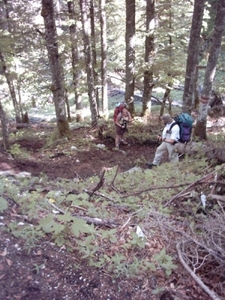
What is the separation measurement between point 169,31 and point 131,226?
11169 mm

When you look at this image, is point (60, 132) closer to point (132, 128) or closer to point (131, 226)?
point (132, 128)

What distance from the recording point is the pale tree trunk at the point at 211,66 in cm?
793

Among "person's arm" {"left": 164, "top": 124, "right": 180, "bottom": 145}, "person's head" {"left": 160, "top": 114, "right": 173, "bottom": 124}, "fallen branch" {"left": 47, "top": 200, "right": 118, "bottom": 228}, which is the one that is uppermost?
"fallen branch" {"left": 47, "top": 200, "right": 118, "bottom": 228}

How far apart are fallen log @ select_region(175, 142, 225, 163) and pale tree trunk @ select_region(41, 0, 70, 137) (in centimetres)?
524

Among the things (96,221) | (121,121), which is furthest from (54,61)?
(96,221)

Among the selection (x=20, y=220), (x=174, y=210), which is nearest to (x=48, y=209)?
(x=20, y=220)

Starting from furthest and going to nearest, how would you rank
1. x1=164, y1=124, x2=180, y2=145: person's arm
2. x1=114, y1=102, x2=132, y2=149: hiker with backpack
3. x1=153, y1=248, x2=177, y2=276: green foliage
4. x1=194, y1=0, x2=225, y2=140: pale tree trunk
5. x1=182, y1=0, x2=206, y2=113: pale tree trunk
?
x1=114, y1=102, x2=132, y2=149: hiker with backpack
x1=182, y1=0, x2=206, y2=113: pale tree trunk
x1=194, y1=0, x2=225, y2=140: pale tree trunk
x1=164, y1=124, x2=180, y2=145: person's arm
x1=153, y1=248, x2=177, y2=276: green foliage

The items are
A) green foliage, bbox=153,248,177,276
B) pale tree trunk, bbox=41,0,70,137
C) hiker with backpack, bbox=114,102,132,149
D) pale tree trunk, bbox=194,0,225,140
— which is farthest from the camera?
hiker with backpack, bbox=114,102,132,149

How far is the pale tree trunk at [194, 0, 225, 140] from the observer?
7926 mm

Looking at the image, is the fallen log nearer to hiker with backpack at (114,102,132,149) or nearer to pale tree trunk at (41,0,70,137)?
hiker with backpack at (114,102,132,149)

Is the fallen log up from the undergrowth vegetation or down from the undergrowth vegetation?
down

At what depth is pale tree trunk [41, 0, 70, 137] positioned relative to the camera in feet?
31.1

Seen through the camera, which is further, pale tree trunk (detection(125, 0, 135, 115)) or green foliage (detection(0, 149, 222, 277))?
pale tree trunk (detection(125, 0, 135, 115))

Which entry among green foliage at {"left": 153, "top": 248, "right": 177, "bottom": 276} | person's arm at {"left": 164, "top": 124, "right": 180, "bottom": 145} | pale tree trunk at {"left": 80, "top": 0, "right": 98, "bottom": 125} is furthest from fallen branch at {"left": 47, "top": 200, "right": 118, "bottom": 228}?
pale tree trunk at {"left": 80, "top": 0, "right": 98, "bottom": 125}
